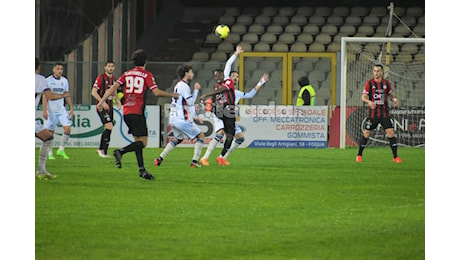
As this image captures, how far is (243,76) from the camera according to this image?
1541 cm

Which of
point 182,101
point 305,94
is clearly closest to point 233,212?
point 182,101

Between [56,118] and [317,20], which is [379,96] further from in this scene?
[317,20]

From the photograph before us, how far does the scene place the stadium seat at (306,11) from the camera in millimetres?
15789

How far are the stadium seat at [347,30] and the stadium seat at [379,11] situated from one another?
37cm

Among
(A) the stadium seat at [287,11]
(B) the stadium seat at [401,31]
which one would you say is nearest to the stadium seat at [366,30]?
(B) the stadium seat at [401,31]

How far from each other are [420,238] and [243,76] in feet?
30.4

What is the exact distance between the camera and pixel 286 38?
1614 cm

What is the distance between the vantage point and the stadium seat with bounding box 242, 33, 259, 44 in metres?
16.4

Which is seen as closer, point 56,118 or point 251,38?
point 56,118

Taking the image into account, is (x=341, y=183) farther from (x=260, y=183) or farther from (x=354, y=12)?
(x=354, y=12)

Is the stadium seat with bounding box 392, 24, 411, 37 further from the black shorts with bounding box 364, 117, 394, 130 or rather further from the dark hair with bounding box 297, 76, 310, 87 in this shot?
the black shorts with bounding box 364, 117, 394, 130

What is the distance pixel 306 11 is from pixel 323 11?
12.6 inches

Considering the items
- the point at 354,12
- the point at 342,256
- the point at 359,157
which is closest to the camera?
the point at 342,256

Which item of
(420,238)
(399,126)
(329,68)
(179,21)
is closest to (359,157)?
(399,126)
